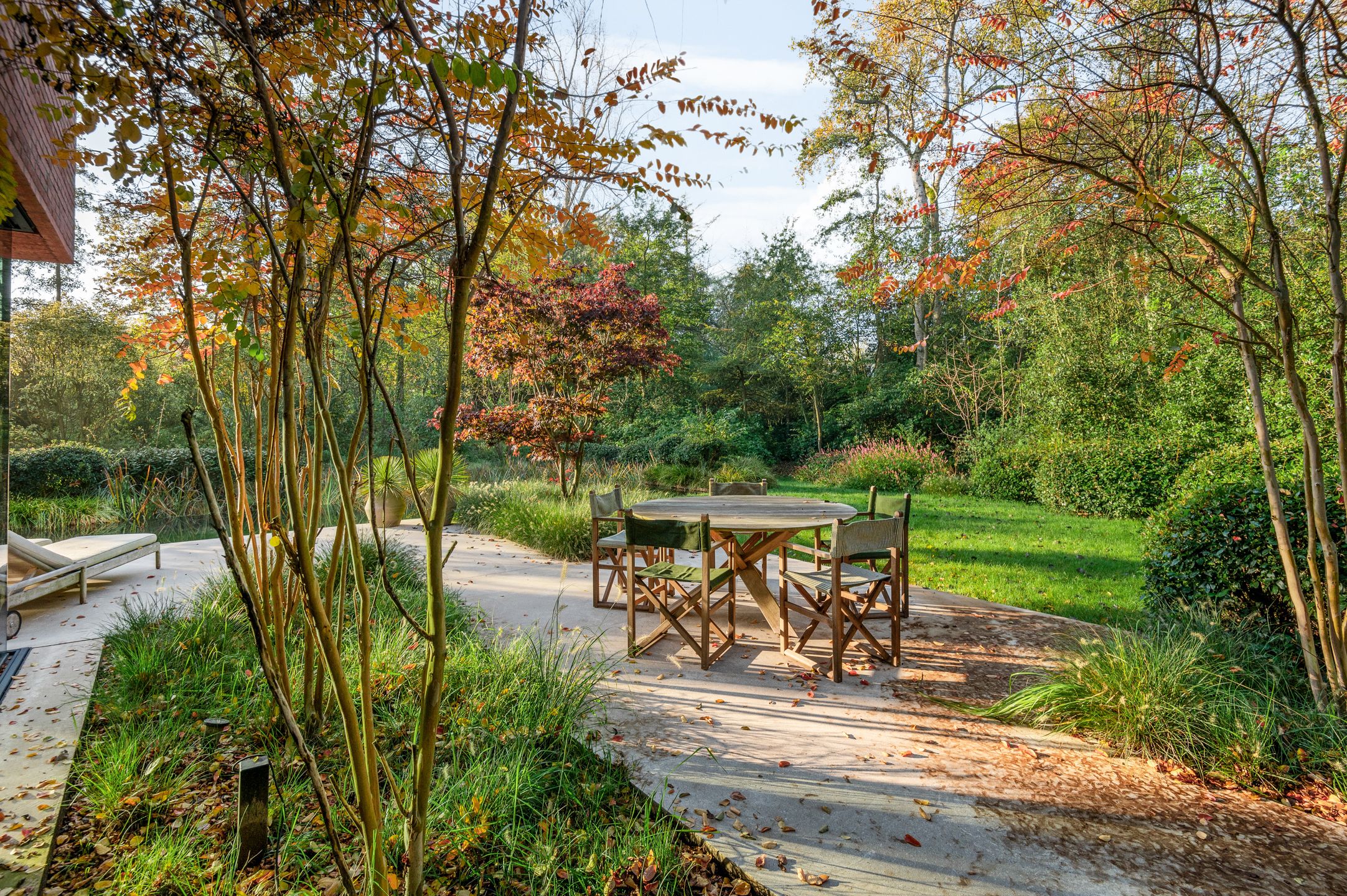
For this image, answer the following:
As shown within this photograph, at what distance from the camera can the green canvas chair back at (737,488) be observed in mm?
5641

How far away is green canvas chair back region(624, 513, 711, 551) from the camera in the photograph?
3.54m

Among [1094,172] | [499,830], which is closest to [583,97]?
[1094,172]

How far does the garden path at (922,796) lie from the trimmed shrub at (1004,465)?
26.3 feet

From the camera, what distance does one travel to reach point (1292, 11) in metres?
2.62

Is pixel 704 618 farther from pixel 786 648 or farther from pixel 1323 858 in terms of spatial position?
pixel 1323 858

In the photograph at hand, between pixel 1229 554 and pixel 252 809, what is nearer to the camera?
pixel 252 809

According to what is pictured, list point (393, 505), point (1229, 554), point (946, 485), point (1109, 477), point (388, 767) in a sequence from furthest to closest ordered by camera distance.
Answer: point (946, 485) → point (1109, 477) → point (393, 505) → point (1229, 554) → point (388, 767)

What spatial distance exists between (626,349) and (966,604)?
530 centimetres

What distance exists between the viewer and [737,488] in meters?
5.78

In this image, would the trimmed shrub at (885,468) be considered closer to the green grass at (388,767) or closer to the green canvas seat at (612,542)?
the green canvas seat at (612,542)

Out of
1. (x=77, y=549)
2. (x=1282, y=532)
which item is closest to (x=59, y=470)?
(x=77, y=549)

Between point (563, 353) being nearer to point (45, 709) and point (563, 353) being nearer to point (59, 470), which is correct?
point (45, 709)

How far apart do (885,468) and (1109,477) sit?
3970mm

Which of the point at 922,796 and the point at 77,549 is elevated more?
the point at 77,549
